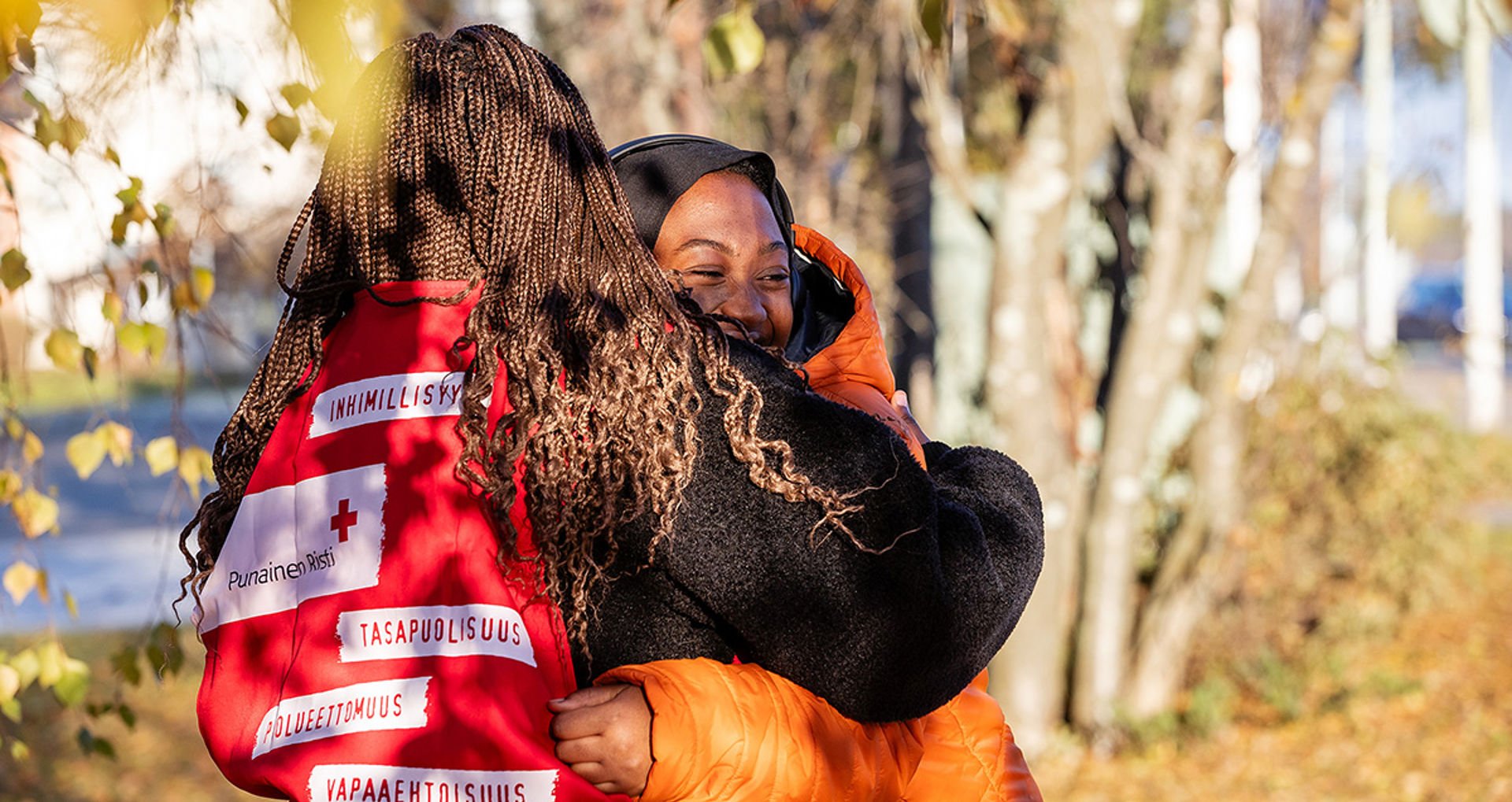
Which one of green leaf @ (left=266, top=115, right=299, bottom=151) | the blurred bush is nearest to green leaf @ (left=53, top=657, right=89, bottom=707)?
green leaf @ (left=266, top=115, right=299, bottom=151)

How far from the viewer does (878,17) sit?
22.2 ft

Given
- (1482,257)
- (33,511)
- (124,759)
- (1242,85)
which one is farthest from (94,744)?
(1482,257)

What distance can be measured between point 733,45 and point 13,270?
55.8 inches

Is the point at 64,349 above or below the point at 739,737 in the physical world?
above

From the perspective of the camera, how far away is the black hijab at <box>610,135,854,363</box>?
7.08 ft

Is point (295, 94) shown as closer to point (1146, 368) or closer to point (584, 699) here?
point (584, 699)

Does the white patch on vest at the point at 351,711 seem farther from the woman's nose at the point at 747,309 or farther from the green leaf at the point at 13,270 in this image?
the green leaf at the point at 13,270

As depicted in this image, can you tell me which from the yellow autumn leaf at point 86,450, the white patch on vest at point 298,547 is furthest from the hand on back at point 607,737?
the yellow autumn leaf at point 86,450

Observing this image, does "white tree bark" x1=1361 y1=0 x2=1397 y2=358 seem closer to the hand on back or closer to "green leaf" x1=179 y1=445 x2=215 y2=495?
"green leaf" x1=179 y1=445 x2=215 y2=495

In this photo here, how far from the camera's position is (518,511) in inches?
63.7

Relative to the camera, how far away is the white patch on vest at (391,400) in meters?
1.65

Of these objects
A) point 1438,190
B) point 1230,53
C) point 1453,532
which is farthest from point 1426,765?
point 1230,53

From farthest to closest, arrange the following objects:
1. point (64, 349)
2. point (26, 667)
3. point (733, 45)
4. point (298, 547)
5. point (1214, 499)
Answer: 1. point (1214, 499)
2. point (26, 667)
3. point (64, 349)
4. point (733, 45)
5. point (298, 547)

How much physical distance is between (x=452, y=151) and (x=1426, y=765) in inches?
243
